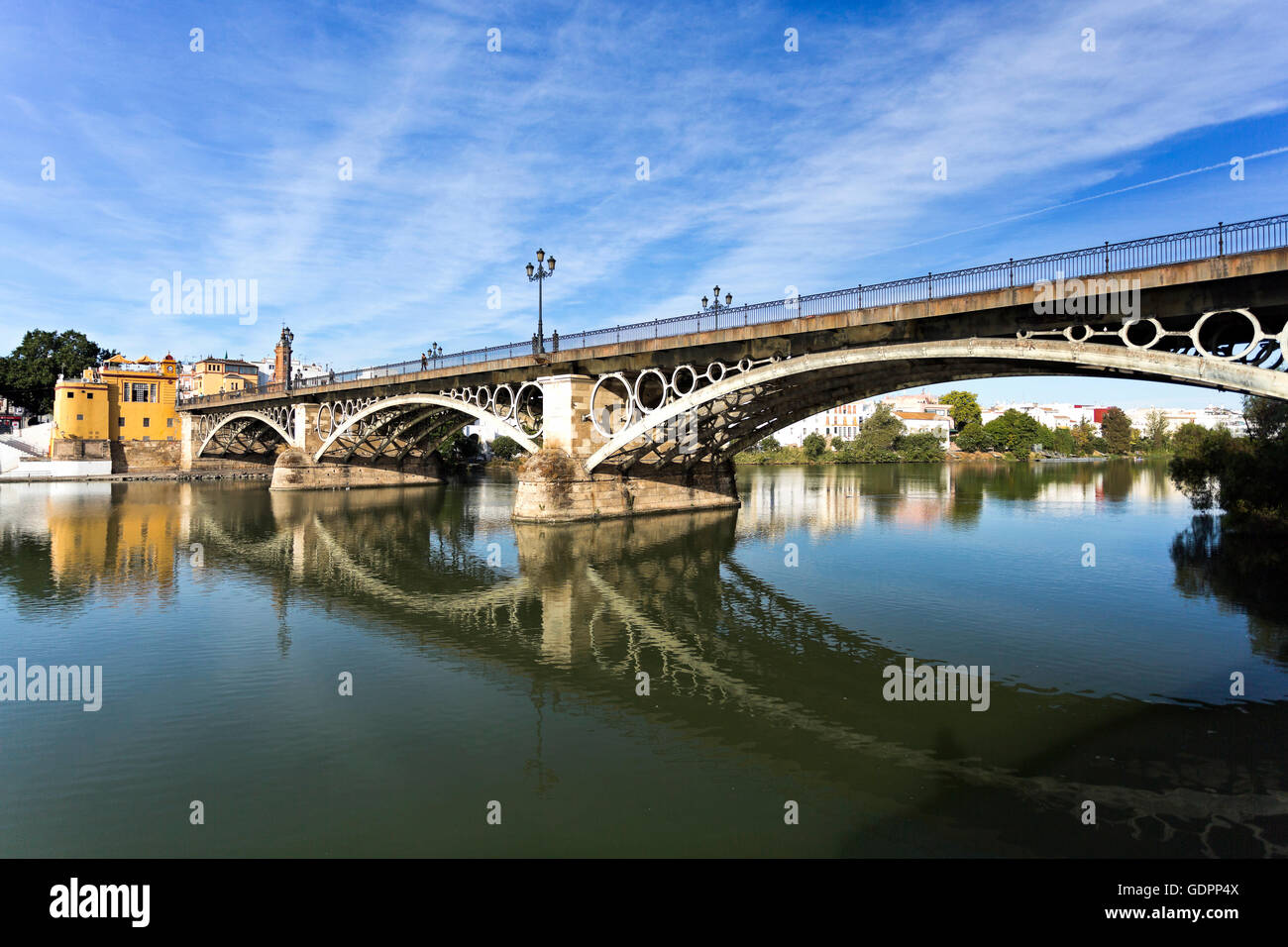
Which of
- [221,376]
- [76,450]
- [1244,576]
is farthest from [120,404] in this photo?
[1244,576]

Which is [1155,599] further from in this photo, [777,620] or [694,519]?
[694,519]

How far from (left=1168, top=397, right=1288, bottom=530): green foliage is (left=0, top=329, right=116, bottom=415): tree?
279 ft

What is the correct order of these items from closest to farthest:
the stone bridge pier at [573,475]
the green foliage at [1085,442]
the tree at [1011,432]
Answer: the stone bridge pier at [573,475] < the tree at [1011,432] < the green foliage at [1085,442]

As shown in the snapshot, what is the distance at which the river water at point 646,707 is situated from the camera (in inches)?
231

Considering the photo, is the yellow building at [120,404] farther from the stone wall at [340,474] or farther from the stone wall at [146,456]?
the stone wall at [340,474]

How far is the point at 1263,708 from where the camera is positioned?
8453 mm

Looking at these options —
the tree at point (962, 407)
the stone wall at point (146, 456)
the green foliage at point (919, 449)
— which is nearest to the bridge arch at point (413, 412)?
the stone wall at point (146, 456)

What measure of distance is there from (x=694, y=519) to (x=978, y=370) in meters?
12.1

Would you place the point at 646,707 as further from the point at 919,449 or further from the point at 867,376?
the point at 919,449

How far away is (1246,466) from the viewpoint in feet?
72.1

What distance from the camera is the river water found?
19.2 feet

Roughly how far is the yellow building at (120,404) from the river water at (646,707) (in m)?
50.8

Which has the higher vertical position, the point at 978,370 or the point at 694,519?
the point at 978,370
